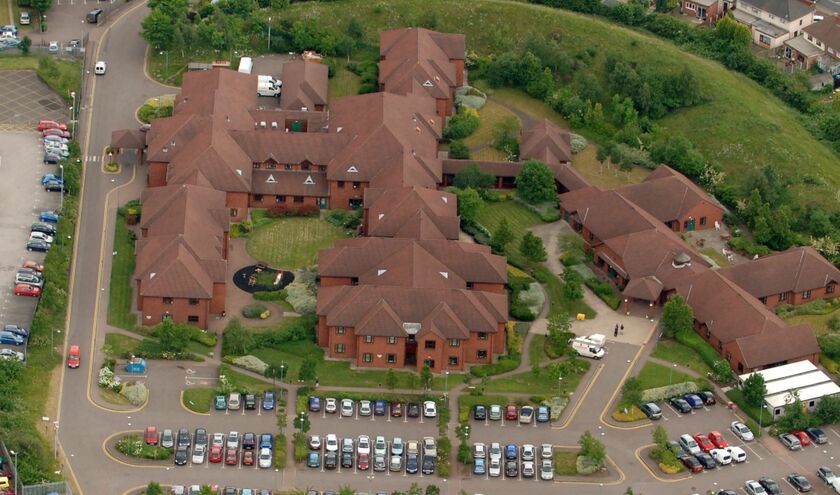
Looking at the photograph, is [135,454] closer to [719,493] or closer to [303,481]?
[303,481]

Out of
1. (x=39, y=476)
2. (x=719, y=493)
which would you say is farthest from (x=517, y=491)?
(x=39, y=476)

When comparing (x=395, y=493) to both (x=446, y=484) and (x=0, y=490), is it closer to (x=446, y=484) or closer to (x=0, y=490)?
(x=446, y=484)

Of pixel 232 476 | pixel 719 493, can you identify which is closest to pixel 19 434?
pixel 232 476

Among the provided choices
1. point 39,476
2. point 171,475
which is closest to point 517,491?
point 171,475

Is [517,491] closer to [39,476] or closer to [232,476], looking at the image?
[232,476]

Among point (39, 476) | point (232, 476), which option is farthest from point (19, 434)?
point (232, 476)

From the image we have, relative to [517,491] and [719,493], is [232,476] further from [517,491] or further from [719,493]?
[719,493]
